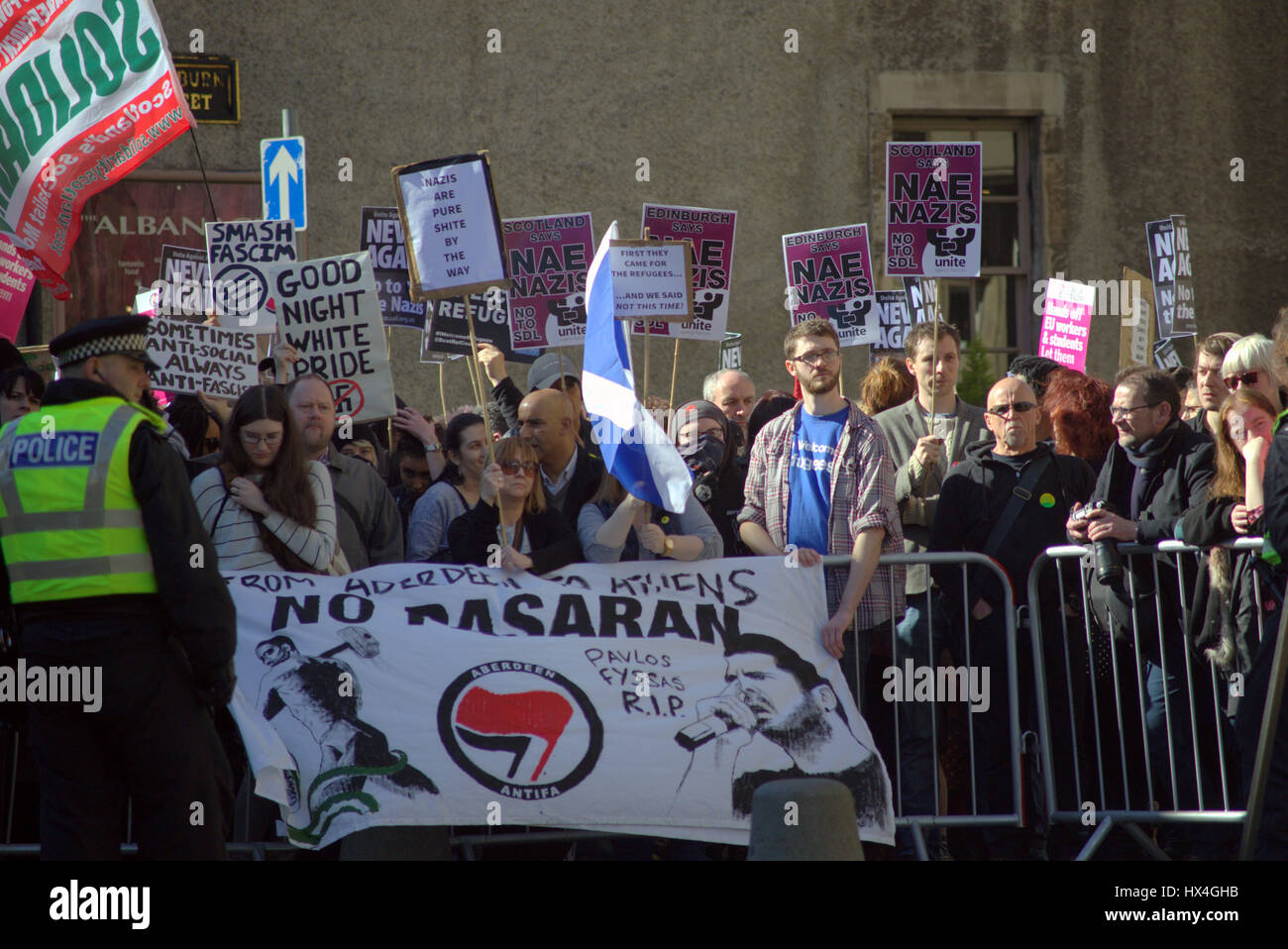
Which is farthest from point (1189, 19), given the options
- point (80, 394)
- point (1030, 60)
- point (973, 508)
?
point (80, 394)

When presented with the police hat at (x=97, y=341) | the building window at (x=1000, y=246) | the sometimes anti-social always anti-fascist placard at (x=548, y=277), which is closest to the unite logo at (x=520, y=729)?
the police hat at (x=97, y=341)

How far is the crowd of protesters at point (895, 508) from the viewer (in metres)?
5.88

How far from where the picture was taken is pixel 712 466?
278 inches

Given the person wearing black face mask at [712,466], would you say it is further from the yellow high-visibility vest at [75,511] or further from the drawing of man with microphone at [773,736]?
the yellow high-visibility vest at [75,511]

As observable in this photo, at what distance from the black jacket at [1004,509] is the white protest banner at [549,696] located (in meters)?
0.87

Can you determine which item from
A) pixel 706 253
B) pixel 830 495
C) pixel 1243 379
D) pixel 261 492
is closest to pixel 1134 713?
pixel 1243 379

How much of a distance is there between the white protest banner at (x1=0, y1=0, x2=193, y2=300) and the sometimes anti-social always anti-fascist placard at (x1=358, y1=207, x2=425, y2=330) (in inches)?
83.8

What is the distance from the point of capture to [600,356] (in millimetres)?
5906

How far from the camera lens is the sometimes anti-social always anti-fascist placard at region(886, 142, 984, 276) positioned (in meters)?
8.41

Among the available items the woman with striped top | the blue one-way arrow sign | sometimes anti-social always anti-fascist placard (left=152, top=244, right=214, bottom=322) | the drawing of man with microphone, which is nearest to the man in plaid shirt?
the drawing of man with microphone

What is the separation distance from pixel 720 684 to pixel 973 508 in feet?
4.93

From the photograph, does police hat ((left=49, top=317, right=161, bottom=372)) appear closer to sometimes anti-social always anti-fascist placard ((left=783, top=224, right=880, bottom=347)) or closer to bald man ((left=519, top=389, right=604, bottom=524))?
bald man ((left=519, top=389, right=604, bottom=524))
